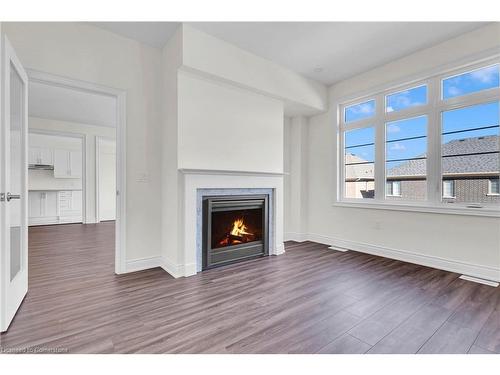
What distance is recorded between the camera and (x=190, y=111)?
2.96 meters

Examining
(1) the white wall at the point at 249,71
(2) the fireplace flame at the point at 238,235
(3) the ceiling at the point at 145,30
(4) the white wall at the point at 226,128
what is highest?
(3) the ceiling at the point at 145,30

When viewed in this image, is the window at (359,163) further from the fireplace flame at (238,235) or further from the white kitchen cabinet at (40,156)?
the white kitchen cabinet at (40,156)

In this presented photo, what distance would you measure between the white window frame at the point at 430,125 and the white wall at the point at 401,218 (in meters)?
0.10

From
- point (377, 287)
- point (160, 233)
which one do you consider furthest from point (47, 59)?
point (377, 287)

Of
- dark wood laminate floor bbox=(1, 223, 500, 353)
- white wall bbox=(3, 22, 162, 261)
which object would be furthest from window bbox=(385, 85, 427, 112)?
white wall bbox=(3, 22, 162, 261)

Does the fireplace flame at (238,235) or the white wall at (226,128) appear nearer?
the white wall at (226,128)

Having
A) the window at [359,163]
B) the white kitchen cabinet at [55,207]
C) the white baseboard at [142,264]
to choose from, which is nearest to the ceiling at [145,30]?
the white baseboard at [142,264]

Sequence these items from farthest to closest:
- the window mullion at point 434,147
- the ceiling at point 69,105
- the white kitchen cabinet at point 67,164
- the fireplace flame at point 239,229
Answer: the white kitchen cabinet at point 67,164 → the ceiling at point 69,105 → the fireplace flame at point 239,229 → the window mullion at point 434,147

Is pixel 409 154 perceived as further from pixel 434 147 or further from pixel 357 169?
pixel 357 169

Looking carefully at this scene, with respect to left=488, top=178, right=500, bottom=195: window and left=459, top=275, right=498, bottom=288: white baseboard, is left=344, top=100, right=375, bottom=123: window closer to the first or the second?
left=488, top=178, right=500, bottom=195: window

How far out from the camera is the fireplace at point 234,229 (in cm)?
311

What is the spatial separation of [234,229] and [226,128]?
1371mm

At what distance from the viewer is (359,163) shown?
164 inches

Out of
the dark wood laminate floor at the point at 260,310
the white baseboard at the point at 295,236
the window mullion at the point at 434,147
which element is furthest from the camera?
the white baseboard at the point at 295,236
